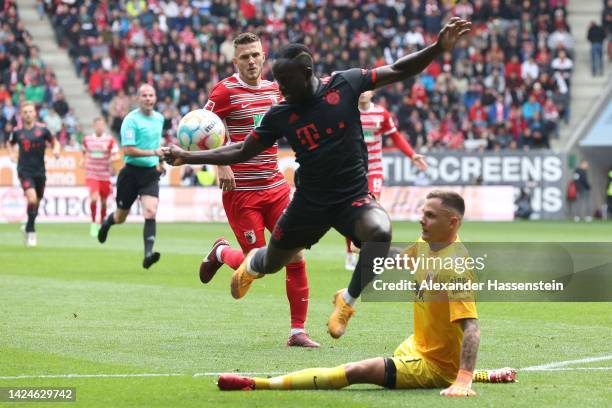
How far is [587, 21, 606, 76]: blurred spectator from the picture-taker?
40125 mm

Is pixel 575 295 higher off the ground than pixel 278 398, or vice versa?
pixel 278 398

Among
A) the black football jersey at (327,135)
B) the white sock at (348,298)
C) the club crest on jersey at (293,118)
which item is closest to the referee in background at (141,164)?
the black football jersey at (327,135)

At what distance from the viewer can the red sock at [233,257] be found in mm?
10320

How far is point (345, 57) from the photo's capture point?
1556 inches

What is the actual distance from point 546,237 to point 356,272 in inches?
743

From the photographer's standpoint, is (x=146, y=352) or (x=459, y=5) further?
(x=459, y=5)

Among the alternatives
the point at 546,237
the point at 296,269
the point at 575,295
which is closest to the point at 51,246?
the point at 546,237

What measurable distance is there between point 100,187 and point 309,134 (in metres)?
18.8

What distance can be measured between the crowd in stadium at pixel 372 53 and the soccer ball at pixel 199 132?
92.6 feet

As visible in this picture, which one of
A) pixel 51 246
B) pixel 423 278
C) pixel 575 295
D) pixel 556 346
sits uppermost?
pixel 423 278

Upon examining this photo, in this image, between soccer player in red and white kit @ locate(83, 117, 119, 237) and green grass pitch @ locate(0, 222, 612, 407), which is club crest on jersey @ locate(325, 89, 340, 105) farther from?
soccer player in red and white kit @ locate(83, 117, 119, 237)

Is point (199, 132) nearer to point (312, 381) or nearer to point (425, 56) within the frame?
point (425, 56)

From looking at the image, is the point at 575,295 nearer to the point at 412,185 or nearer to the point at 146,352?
the point at 146,352

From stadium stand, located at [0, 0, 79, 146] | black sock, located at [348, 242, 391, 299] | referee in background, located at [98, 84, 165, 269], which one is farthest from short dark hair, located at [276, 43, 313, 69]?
stadium stand, located at [0, 0, 79, 146]
